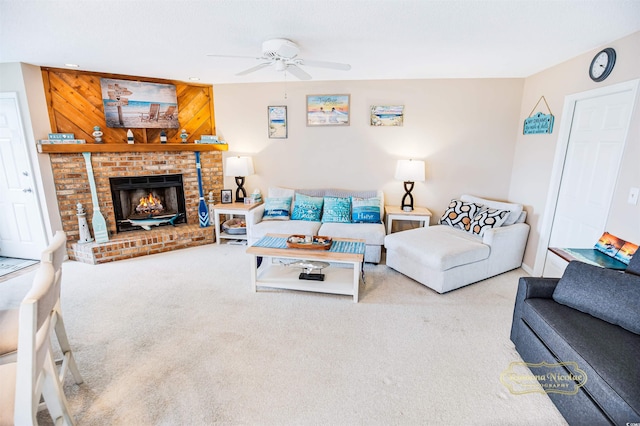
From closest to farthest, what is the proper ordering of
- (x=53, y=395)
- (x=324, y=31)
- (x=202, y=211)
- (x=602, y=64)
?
(x=53, y=395) → (x=324, y=31) → (x=602, y=64) → (x=202, y=211)

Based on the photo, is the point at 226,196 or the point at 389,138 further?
the point at 226,196

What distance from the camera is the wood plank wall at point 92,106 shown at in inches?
141

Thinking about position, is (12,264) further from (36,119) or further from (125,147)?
(125,147)

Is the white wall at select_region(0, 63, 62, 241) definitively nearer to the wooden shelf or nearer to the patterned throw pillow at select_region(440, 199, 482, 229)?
the wooden shelf

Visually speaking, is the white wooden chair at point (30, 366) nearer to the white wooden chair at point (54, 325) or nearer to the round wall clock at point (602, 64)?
the white wooden chair at point (54, 325)

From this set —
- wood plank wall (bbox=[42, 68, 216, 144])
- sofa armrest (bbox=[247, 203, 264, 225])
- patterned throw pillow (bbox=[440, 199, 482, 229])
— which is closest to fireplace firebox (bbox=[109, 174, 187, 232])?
wood plank wall (bbox=[42, 68, 216, 144])

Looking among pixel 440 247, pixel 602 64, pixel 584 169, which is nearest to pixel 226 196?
pixel 440 247

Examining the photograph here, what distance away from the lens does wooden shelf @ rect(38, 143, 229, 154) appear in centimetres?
351

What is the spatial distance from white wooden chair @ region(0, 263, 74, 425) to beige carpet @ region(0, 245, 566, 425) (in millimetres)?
527

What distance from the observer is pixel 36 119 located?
3438 millimetres

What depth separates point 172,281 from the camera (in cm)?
322

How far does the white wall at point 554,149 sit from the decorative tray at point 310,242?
7.91 feet

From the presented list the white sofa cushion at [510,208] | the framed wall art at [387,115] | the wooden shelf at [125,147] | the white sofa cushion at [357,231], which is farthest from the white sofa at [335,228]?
the white sofa cushion at [510,208]

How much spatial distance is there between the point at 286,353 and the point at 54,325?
1423mm
